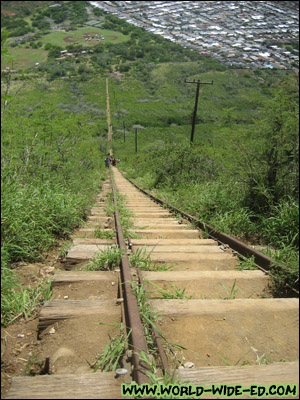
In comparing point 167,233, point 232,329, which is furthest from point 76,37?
point 232,329

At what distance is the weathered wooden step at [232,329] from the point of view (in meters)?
1.66

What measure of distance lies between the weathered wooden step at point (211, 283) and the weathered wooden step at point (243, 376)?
1.00m

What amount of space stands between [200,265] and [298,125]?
278cm

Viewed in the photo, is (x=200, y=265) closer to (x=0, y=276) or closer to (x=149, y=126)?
(x=0, y=276)

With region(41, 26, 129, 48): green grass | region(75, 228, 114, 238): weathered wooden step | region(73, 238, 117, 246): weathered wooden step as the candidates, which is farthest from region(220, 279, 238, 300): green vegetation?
region(41, 26, 129, 48): green grass

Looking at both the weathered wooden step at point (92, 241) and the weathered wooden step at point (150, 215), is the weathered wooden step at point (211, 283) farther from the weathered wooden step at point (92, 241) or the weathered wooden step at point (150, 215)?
the weathered wooden step at point (150, 215)

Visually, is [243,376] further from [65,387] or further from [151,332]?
[65,387]

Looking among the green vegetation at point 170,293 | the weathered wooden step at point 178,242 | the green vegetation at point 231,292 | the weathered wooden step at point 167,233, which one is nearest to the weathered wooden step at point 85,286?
the green vegetation at point 170,293

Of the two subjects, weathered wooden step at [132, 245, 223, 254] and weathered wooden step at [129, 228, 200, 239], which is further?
weathered wooden step at [129, 228, 200, 239]

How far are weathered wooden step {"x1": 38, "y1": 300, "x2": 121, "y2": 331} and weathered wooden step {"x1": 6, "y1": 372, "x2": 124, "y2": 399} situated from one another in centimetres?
61

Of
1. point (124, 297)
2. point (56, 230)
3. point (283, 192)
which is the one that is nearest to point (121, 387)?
point (124, 297)

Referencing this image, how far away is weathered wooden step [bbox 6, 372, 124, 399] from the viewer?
124 centimetres

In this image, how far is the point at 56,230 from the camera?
4043 millimetres

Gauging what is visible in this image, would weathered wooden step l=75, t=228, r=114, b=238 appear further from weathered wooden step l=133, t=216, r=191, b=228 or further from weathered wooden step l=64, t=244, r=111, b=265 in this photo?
weathered wooden step l=133, t=216, r=191, b=228
